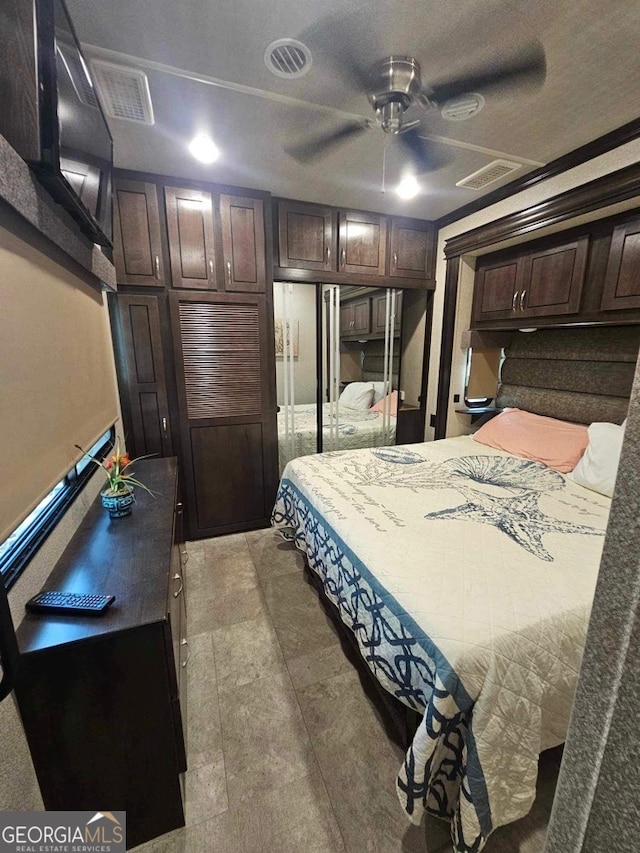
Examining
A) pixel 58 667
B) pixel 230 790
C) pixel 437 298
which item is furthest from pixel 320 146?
pixel 230 790

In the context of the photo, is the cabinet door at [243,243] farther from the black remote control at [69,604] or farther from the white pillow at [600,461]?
the white pillow at [600,461]

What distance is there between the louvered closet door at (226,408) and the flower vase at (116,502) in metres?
1.17

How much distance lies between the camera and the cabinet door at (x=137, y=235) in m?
2.24

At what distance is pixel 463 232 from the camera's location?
2809 millimetres

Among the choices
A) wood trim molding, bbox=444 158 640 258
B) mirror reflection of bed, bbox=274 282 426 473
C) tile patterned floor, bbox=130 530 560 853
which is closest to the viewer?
tile patterned floor, bbox=130 530 560 853

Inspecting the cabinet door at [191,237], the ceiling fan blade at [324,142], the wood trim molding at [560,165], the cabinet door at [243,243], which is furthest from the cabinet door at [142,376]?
the wood trim molding at [560,165]

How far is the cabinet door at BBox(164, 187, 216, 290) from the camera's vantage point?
2.34 meters

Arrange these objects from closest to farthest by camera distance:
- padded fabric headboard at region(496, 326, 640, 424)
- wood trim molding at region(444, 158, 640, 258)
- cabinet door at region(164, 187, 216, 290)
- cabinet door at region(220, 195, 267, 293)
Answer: wood trim molding at region(444, 158, 640, 258)
padded fabric headboard at region(496, 326, 640, 424)
cabinet door at region(164, 187, 216, 290)
cabinet door at region(220, 195, 267, 293)

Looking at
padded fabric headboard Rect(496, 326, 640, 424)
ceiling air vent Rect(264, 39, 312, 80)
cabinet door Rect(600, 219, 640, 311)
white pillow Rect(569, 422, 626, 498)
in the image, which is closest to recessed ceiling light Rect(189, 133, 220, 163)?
ceiling air vent Rect(264, 39, 312, 80)

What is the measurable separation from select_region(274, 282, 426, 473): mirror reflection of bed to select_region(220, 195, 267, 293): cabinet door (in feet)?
0.90

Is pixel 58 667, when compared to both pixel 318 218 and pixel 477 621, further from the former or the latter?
pixel 318 218

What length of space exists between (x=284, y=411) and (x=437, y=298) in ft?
5.86

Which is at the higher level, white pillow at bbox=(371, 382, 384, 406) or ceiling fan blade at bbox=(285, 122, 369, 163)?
ceiling fan blade at bbox=(285, 122, 369, 163)

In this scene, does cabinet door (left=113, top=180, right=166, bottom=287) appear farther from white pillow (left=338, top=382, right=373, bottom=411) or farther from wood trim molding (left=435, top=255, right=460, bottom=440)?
wood trim molding (left=435, top=255, right=460, bottom=440)
